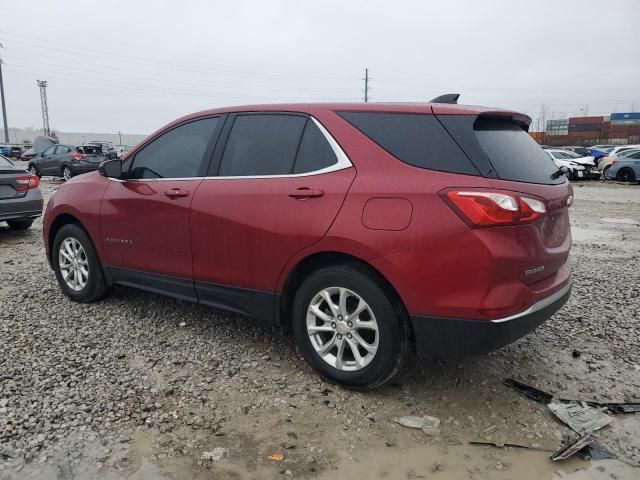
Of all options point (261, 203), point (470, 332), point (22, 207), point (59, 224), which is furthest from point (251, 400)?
Result: point (22, 207)

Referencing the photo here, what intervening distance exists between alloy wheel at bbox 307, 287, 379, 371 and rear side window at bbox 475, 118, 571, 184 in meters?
1.09

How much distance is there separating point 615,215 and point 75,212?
1131cm

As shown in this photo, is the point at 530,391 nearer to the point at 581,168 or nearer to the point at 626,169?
the point at 626,169

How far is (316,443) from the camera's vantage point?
2660 mm

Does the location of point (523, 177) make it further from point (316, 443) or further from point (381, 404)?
point (316, 443)

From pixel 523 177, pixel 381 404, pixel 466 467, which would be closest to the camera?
pixel 466 467

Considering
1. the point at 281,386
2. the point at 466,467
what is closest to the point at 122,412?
the point at 281,386

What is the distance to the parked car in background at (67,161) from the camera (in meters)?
20.9

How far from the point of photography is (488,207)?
2.60 meters

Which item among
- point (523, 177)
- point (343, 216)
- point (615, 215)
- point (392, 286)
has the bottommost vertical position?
point (615, 215)

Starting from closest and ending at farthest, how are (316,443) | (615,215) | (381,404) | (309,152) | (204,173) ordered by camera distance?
(316,443)
(381,404)
(309,152)
(204,173)
(615,215)

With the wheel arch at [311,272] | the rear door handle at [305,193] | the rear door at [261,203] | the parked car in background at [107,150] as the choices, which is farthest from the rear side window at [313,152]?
the parked car in background at [107,150]

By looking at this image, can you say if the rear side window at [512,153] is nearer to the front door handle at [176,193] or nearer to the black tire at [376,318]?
the black tire at [376,318]

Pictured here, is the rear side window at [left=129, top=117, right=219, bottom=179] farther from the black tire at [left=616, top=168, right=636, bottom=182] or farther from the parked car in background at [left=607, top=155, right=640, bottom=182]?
the black tire at [left=616, top=168, right=636, bottom=182]
